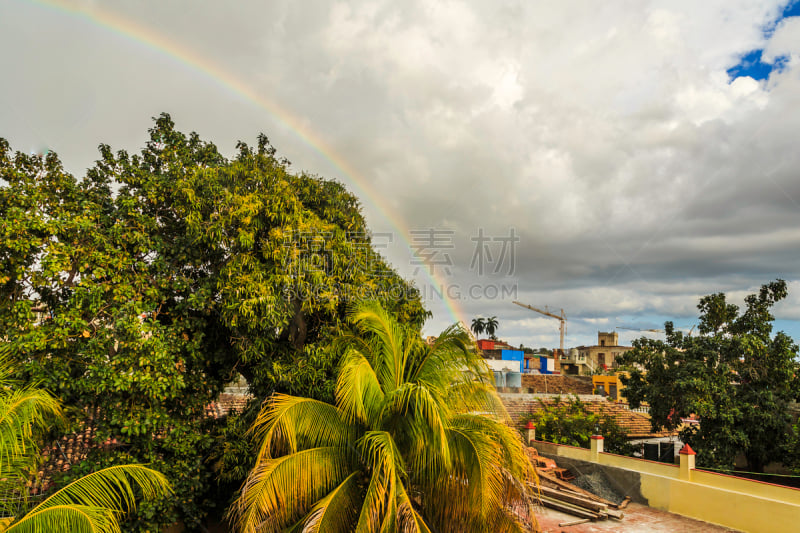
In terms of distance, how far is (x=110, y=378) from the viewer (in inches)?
293

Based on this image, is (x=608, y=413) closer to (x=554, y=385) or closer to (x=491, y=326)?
(x=554, y=385)

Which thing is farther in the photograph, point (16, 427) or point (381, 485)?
point (381, 485)

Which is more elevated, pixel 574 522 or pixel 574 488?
pixel 574 488

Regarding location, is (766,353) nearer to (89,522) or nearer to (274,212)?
(274,212)

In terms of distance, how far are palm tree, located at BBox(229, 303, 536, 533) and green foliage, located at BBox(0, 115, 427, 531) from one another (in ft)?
6.83

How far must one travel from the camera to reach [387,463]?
18.7 ft

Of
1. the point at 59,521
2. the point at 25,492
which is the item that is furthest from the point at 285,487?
the point at 25,492

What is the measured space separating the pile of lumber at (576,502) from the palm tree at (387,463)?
240 inches

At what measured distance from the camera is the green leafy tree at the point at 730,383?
48.0 ft

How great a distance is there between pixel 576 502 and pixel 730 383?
7.45m

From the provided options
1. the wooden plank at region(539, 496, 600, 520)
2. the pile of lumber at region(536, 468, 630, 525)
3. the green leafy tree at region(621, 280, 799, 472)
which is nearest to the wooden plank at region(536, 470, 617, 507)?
the pile of lumber at region(536, 468, 630, 525)

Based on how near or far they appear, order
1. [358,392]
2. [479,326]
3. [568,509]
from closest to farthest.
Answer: [358,392]
[568,509]
[479,326]

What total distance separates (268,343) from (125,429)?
8.81 feet

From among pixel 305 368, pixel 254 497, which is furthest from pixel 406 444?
pixel 305 368
